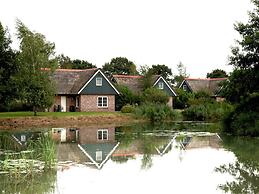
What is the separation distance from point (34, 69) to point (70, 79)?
33.0ft

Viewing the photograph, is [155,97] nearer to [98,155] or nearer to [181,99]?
[181,99]

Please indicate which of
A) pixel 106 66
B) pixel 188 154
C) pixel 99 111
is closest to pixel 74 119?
pixel 99 111

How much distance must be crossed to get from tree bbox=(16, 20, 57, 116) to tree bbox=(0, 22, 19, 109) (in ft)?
7.06

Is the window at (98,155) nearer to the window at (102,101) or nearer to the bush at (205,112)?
the bush at (205,112)

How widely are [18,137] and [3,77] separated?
1016cm

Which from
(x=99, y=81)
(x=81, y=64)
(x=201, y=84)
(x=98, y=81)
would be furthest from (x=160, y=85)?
(x=81, y=64)

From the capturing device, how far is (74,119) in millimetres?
42844

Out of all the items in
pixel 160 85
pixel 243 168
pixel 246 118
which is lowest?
pixel 243 168

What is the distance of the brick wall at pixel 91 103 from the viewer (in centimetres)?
5031

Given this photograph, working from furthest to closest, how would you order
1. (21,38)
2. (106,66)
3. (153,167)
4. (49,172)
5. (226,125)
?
1. (106,66)
2. (21,38)
3. (226,125)
4. (153,167)
5. (49,172)

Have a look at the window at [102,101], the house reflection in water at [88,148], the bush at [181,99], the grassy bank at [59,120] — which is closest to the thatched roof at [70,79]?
the window at [102,101]

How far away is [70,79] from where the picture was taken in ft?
170

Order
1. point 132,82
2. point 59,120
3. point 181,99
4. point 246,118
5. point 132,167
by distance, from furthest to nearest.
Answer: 1. point 181,99
2. point 132,82
3. point 59,120
4. point 246,118
5. point 132,167

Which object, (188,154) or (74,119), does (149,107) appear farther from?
(188,154)
